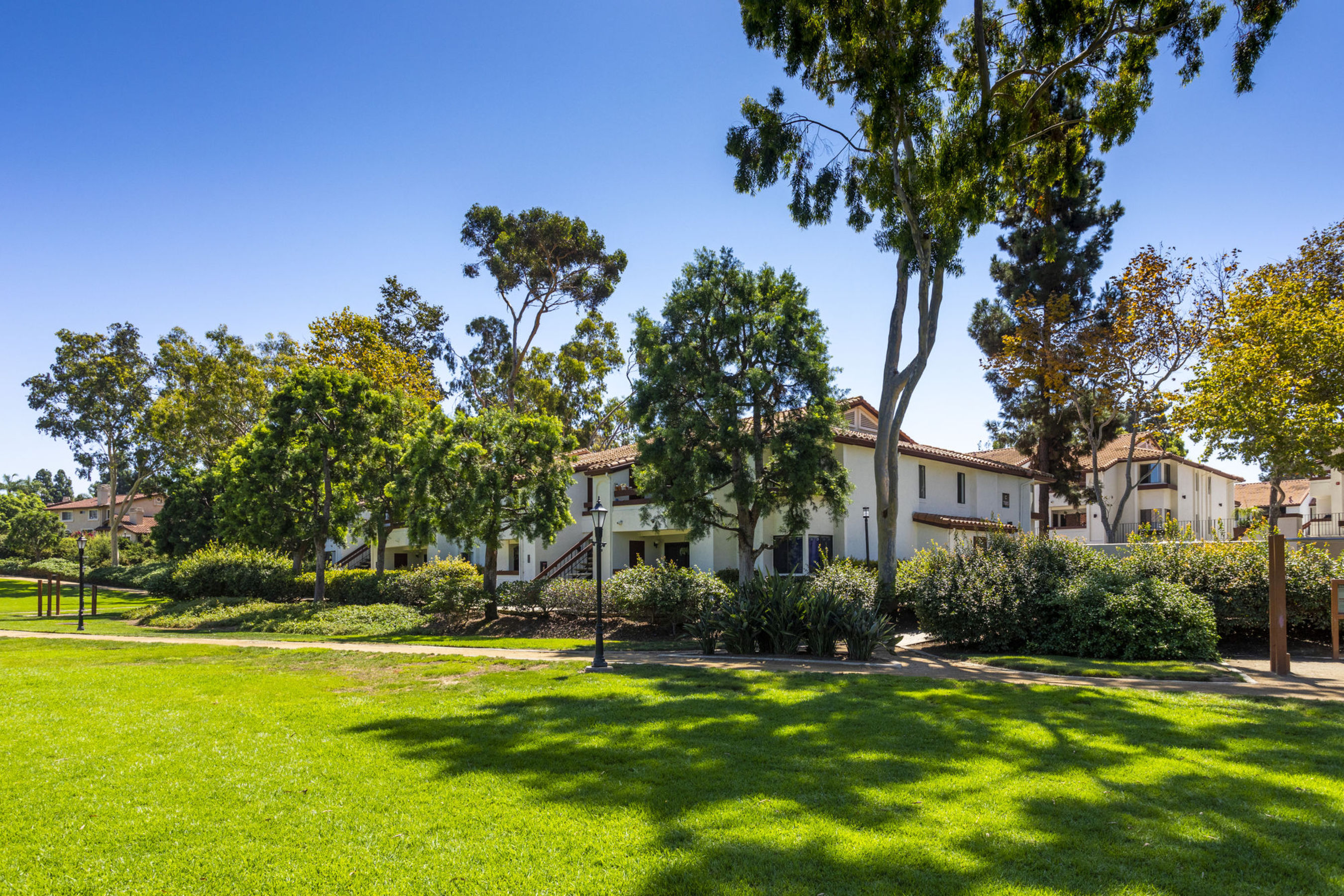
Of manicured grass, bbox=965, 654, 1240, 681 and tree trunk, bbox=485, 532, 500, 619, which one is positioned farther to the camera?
tree trunk, bbox=485, 532, 500, 619

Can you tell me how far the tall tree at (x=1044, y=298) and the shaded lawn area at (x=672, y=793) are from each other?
22358 millimetres

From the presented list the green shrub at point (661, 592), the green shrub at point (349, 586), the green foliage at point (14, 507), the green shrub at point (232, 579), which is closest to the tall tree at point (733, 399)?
the green shrub at point (661, 592)

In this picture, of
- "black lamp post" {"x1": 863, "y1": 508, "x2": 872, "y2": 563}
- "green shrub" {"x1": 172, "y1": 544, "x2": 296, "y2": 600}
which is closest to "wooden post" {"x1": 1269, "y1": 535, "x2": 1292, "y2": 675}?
"black lamp post" {"x1": 863, "y1": 508, "x2": 872, "y2": 563}

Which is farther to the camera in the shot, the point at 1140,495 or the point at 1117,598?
the point at 1140,495

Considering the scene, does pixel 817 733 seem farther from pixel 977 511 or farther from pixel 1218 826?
pixel 977 511

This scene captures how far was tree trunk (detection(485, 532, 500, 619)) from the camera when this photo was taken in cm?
2312

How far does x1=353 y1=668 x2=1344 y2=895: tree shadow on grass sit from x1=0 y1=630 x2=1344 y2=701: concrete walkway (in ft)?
4.22

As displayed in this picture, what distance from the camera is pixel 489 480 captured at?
22906 mm

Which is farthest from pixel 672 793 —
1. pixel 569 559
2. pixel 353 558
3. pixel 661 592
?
pixel 353 558

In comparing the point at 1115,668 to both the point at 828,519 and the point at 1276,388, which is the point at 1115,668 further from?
the point at 828,519

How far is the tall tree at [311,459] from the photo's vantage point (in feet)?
88.1

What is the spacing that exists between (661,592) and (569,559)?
37.9ft

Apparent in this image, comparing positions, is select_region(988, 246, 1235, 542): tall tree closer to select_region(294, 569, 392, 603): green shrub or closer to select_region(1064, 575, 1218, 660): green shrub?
select_region(1064, 575, 1218, 660): green shrub

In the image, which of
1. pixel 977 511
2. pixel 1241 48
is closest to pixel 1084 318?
pixel 977 511
